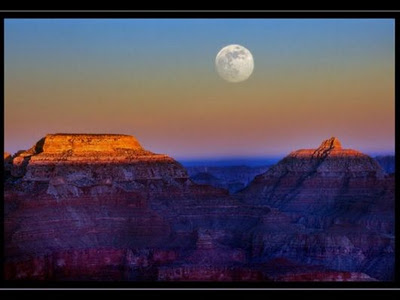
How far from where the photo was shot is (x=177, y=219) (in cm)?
6719

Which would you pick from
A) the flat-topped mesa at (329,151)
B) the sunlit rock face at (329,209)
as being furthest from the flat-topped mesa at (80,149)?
the flat-topped mesa at (329,151)

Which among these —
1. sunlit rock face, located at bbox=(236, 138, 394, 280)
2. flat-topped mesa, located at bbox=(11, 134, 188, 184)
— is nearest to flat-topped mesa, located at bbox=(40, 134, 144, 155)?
flat-topped mesa, located at bbox=(11, 134, 188, 184)

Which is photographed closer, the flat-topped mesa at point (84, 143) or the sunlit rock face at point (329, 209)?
the sunlit rock face at point (329, 209)

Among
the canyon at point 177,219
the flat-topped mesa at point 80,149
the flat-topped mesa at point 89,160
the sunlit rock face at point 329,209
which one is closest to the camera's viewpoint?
the canyon at point 177,219

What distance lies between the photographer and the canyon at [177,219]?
183 ft

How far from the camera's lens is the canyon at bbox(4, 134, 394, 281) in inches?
2197

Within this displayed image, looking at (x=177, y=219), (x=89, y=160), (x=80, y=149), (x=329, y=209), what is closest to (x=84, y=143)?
(x=80, y=149)

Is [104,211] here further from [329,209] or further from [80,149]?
[329,209]

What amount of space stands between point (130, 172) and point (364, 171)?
51.8 feet

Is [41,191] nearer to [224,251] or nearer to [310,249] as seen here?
[224,251]

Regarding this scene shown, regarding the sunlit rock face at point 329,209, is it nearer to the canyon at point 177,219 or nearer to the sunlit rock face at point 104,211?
the canyon at point 177,219

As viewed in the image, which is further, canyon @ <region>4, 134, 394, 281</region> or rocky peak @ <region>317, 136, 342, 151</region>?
rocky peak @ <region>317, 136, 342, 151</region>

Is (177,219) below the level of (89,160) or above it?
below

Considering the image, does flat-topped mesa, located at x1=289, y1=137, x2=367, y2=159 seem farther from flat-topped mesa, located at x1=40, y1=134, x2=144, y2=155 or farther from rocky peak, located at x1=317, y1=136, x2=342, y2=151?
flat-topped mesa, located at x1=40, y1=134, x2=144, y2=155
